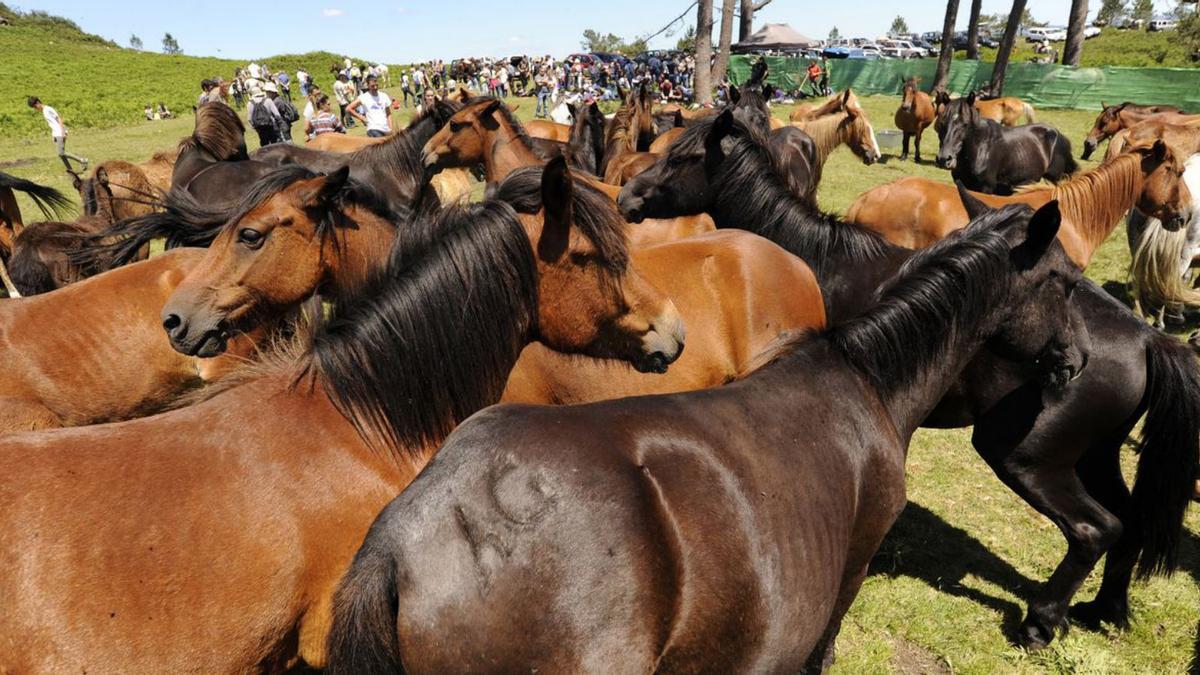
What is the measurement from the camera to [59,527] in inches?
72.2

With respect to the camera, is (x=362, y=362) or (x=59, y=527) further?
(x=362, y=362)

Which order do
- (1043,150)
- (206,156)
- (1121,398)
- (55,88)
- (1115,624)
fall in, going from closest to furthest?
(1121,398)
(1115,624)
(206,156)
(1043,150)
(55,88)

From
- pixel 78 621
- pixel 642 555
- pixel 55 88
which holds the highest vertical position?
pixel 55 88

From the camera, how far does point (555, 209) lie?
8.16ft

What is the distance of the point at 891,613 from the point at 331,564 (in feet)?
10.6

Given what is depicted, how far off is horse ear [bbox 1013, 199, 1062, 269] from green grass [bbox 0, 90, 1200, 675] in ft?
7.31

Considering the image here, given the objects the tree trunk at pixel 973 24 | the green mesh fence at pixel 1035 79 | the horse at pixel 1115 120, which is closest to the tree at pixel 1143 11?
the tree trunk at pixel 973 24

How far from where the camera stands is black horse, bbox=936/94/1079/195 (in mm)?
12312

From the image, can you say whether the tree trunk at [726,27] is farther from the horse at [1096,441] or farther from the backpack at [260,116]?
the horse at [1096,441]

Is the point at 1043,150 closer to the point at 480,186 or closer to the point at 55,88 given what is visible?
the point at 480,186

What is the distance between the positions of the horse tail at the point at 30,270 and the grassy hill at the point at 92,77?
1060 inches

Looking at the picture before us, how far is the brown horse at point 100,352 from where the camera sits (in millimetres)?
3338

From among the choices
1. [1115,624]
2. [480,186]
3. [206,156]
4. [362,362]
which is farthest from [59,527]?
[480,186]

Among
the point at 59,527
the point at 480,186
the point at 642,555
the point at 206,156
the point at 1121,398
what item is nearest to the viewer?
the point at 642,555
